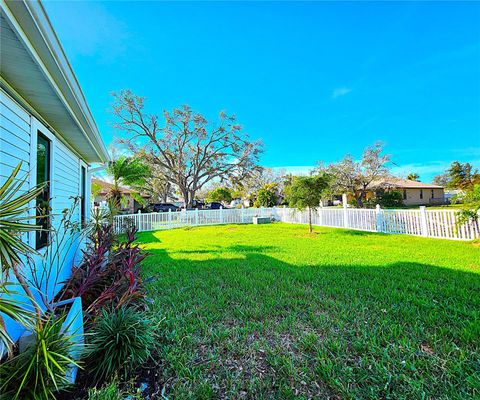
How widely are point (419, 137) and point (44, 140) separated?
31.4 meters

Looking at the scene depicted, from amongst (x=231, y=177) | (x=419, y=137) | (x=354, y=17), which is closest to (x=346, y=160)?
(x=419, y=137)

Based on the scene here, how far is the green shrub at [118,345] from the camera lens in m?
1.69

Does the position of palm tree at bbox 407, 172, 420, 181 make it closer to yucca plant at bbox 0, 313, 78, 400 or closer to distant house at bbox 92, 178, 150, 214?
distant house at bbox 92, 178, 150, 214

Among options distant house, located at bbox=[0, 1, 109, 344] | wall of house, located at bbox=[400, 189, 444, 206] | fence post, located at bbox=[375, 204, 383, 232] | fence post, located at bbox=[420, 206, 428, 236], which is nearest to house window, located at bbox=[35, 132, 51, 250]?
distant house, located at bbox=[0, 1, 109, 344]

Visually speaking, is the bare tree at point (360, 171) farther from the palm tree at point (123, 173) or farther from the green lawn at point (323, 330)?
the green lawn at point (323, 330)

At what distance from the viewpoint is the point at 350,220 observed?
33.2ft

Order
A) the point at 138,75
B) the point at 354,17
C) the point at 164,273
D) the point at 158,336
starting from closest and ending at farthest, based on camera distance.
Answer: the point at 158,336
the point at 164,273
the point at 354,17
the point at 138,75

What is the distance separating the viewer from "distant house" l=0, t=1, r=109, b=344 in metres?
1.51

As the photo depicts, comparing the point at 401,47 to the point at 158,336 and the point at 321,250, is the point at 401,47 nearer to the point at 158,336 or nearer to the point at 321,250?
the point at 321,250

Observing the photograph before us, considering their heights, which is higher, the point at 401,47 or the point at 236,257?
the point at 401,47

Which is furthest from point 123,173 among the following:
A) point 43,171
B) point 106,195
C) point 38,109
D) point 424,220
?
point 424,220

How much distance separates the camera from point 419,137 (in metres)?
23.5

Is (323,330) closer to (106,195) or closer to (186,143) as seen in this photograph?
(106,195)

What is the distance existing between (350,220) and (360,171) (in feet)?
42.9
